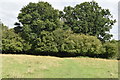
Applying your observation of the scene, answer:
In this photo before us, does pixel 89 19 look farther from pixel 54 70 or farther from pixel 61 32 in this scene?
pixel 54 70

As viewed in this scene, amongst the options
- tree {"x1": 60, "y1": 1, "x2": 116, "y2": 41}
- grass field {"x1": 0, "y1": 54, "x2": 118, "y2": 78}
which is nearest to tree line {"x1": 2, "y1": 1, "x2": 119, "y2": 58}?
tree {"x1": 60, "y1": 1, "x2": 116, "y2": 41}

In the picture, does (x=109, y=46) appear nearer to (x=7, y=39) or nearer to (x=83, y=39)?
(x=83, y=39)

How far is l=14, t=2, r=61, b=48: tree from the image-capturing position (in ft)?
119

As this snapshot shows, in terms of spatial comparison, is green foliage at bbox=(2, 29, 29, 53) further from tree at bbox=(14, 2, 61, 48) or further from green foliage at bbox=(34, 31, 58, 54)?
green foliage at bbox=(34, 31, 58, 54)

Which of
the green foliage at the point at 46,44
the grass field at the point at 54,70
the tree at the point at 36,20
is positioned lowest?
the grass field at the point at 54,70

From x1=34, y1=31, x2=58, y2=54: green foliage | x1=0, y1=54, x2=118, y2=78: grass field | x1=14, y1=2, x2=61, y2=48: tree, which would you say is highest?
Result: x1=14, y1=2, x2=61, y2=48: tree

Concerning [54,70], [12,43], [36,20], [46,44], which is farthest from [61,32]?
[54,70]

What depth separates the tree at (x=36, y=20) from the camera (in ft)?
119

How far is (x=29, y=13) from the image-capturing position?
3847 centimetres

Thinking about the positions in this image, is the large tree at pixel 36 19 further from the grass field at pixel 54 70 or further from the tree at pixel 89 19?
the grass field at pixel 54 70

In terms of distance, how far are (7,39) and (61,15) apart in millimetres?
13060

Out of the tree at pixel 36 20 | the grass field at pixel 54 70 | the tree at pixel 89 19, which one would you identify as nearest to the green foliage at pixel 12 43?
the tree at pixel 36 20

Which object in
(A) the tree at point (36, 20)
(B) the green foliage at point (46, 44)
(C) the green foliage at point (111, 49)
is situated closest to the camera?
(C) the green foliage at point (111, 49)

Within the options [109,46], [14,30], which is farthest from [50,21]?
[109,46]
